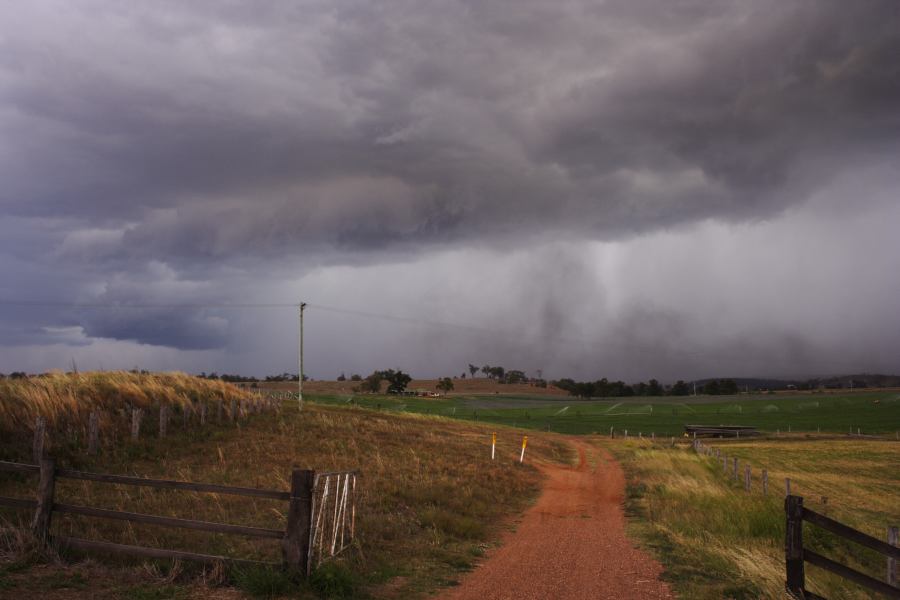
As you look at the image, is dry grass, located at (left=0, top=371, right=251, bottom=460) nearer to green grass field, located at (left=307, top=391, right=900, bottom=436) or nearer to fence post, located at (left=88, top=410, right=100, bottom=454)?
fence post, located at (left=88, top=410, right=100, bottom=454)

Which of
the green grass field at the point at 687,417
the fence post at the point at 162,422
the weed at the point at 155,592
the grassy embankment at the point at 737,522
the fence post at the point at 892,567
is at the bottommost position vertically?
the green grass field at the point at 687,417

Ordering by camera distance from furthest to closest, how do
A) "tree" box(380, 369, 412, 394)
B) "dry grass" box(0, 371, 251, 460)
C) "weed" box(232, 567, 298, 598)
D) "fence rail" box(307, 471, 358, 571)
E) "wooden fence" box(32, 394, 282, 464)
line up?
1. "tree" box(380, 369, 412, 394)
2. "dry grass" box(0, 371, 251, 460)
3. "wooden fence" box(32, 394, 282, 464)
4. "fence rail" box(307, 471, 358, 571)
5. "weed" box(232, 567, 298, 598)

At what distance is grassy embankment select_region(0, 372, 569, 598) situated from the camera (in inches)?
416

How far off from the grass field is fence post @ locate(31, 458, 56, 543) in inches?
24.6

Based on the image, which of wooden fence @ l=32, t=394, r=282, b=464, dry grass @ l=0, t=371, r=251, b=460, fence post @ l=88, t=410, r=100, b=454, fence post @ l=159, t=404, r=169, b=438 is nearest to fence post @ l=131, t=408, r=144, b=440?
wooden fence @ l=32, t=394, r=282, b=464

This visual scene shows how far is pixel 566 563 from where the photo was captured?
12469 mm

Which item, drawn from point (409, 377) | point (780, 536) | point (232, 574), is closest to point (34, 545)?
point (232, 574)

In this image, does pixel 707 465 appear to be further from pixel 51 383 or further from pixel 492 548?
pixel 51 383

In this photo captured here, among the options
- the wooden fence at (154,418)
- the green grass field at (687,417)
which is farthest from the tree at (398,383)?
the wooden fence at (154,418)

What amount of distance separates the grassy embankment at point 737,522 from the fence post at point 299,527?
5.83 meters

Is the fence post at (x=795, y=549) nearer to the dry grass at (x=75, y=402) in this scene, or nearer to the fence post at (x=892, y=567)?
the fence post at (x=892, y=567)

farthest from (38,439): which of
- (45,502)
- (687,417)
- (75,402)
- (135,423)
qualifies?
(687,417)

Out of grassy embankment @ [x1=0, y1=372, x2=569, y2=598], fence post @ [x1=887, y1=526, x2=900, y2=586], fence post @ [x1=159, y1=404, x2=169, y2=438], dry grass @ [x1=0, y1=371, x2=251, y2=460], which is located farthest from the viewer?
fence post @ [x1=159, y1=404, x2=169, y2=438]

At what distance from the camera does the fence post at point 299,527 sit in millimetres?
9438
